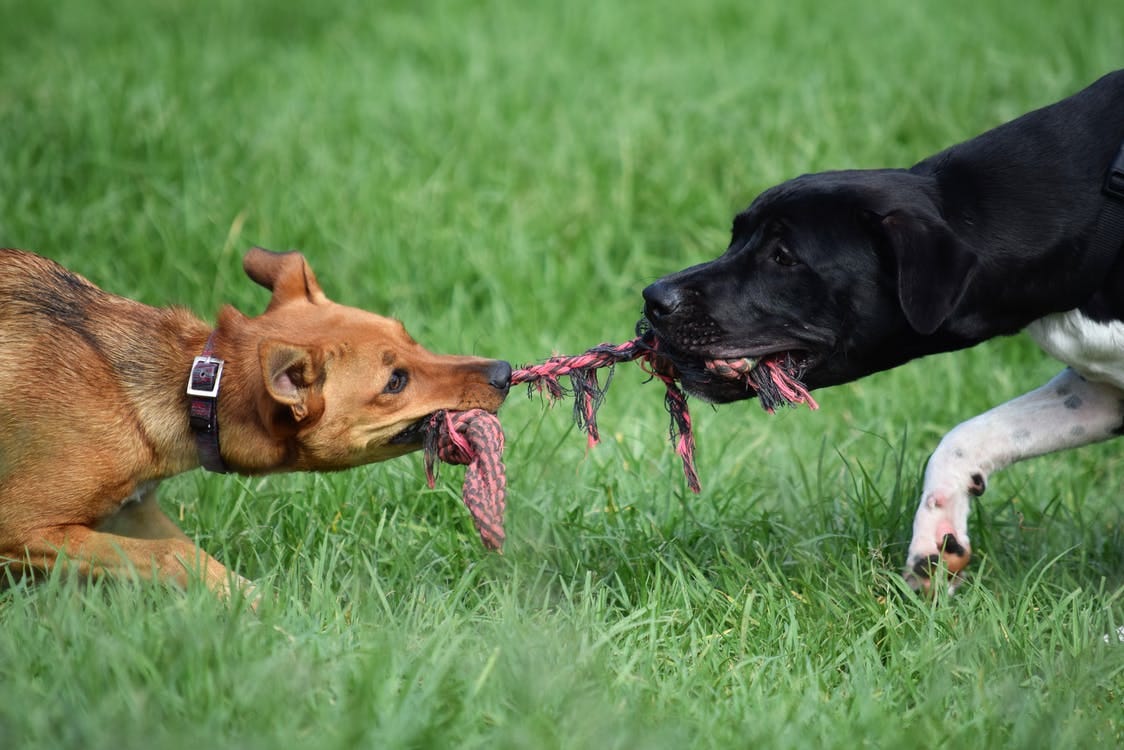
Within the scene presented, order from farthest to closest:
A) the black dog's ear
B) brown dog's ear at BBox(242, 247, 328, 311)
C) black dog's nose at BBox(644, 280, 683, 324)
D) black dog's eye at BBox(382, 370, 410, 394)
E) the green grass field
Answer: brown dog's ear at BBox(242, 247, 328, 311)
black dog's eye at BBox(382, 370, 410, 394)
black dog's nose at BBox(644, 280, 683, 324)
the black dog's ear
the green grass field

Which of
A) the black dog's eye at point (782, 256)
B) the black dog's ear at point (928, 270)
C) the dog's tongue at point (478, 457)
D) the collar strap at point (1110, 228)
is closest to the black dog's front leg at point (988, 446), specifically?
the collar strap at point (1110, 228)

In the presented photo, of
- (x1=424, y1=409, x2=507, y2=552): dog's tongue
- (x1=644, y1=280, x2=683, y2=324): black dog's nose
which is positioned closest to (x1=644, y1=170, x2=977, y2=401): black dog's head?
(x1=644, y1=280, x2=683, y2=324): black dog's nose

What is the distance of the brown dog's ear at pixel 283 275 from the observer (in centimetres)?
419

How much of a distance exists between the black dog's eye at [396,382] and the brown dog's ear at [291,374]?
215mm

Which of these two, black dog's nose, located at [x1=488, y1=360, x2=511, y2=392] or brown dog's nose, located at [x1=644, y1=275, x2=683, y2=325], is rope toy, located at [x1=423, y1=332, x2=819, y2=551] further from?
brown dog's nose, located at [x1=644, y1=275, x2=683, y2=325]

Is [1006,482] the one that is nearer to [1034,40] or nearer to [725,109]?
[725,109]

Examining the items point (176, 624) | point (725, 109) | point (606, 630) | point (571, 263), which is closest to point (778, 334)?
point (606, 630)

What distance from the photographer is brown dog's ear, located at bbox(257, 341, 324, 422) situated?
358 centimetres

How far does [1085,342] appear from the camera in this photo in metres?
3.85

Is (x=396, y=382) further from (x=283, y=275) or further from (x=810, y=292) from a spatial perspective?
(x=810, y=292)

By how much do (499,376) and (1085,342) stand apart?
70.3 inches

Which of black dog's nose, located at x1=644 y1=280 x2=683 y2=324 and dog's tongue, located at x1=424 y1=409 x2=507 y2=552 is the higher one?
black dog's nose, located at x1=644 y1=280 x2=683 y2=324

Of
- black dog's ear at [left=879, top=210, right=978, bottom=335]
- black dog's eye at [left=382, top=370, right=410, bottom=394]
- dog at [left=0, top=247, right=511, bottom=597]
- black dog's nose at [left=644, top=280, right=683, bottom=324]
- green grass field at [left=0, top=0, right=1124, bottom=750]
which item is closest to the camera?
green grass field at [left=0, top=0, right=1124, bottom=750]

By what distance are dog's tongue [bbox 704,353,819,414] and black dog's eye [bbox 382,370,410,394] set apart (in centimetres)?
93
